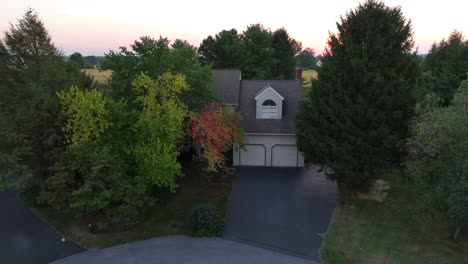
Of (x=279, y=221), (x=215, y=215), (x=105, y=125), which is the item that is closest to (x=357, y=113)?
(x=279, y=221)

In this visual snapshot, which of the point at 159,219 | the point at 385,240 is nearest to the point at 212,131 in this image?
the point at 159,219

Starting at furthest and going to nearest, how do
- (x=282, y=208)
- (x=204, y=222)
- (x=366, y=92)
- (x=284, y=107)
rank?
(x=284, y=107), (x=282, y=208), (x=366, y=92), (x=204, y=222)

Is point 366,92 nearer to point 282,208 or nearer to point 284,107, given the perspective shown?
point 282,208

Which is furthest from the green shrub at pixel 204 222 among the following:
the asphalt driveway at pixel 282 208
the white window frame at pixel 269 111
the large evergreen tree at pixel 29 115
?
the white window frame at pixel 269 111

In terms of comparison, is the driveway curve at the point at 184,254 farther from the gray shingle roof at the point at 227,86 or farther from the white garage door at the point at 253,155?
the gray shingle roof at the point at 227,86

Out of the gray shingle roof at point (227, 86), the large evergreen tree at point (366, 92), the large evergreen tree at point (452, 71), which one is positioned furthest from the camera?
the large evergreen tree at point (452, 71)

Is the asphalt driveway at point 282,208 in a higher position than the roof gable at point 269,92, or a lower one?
lower
